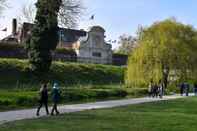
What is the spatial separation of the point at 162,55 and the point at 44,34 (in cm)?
1757

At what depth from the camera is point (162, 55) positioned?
214 ft

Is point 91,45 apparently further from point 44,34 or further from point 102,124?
point 102,124

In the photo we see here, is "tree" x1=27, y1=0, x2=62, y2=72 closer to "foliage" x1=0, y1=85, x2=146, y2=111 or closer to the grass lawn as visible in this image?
"foliage" x1=0, y1=85, x2=146, y2=111

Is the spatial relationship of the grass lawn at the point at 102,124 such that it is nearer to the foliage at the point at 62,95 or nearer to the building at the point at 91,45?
the foliage at the point at 62,95

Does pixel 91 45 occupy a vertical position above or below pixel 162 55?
above

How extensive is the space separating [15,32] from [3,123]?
260 feet

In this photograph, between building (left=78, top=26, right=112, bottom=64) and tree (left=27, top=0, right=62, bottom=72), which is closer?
tree (left=27, top=0, right=62, bottom=72)

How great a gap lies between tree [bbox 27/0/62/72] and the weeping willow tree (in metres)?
14.3

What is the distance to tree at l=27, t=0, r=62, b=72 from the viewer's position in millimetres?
53188

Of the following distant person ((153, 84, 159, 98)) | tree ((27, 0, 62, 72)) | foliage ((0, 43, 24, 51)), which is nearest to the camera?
tree ((27, 0, 62, 72))

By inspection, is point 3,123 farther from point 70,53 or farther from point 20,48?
point 70,53

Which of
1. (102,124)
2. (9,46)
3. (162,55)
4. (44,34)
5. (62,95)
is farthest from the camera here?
(9,46)

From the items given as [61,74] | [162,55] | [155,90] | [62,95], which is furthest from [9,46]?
[62,95]

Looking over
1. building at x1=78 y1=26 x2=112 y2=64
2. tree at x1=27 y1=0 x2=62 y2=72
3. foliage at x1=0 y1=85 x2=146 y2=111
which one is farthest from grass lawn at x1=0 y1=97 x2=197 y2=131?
building at x1=78 y1=26 x2=112 y2=64
